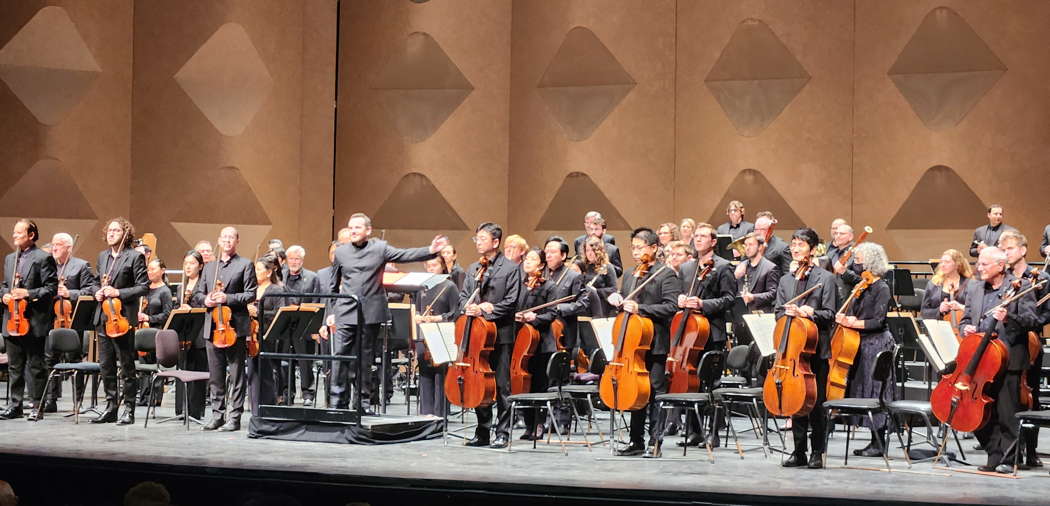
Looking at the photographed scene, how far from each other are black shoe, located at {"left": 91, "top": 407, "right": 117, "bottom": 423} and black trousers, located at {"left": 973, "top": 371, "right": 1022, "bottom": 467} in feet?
21.0

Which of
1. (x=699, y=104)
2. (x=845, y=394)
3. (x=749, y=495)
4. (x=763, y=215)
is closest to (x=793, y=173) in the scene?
(x=699, y=104)

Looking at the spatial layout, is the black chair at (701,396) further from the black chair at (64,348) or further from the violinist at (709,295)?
the black chair at (64,348)

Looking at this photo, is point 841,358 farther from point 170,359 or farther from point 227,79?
point 227,79

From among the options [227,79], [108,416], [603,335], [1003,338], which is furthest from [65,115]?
[1003,338]

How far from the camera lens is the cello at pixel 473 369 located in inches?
306

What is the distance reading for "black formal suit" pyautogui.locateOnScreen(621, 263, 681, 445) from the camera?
762cm

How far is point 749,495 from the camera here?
563cm

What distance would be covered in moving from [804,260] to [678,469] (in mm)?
1562

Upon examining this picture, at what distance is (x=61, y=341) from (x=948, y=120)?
32.3 feet

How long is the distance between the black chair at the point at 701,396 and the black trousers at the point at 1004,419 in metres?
1.68

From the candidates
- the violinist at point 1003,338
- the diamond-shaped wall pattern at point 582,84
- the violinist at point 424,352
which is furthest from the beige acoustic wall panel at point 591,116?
the violinist at point 1003,338

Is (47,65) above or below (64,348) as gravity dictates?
above

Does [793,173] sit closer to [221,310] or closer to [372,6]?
[372,6]

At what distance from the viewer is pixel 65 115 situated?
13.8 metres
